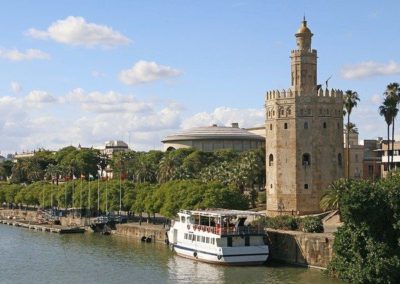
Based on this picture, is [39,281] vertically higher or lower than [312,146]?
lower

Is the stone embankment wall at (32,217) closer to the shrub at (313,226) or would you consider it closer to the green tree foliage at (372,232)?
the shrub at (313,226)

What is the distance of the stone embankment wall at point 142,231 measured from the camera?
255 feet

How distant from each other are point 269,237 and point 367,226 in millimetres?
15828

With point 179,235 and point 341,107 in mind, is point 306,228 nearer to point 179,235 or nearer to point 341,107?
point 179,235

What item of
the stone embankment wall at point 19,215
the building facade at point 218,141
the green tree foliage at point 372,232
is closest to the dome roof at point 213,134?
the building facade at point 218,141

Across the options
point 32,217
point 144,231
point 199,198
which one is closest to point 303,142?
point 199,198

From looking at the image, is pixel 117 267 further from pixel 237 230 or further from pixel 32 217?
pixel 32 217

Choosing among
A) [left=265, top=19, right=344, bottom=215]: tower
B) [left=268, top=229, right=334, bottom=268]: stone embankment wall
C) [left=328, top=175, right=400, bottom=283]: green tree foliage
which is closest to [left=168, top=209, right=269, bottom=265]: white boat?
[left=268, top=229, right=334, bottom=268]: stone embankment wall

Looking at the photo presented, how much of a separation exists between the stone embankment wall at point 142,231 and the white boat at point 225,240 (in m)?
13.0

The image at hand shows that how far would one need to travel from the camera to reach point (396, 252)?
46438mm

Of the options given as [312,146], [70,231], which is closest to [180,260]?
[312,146]

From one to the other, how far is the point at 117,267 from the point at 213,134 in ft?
344

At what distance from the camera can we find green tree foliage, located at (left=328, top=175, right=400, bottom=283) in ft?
150

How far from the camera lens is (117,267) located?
60.2 m
